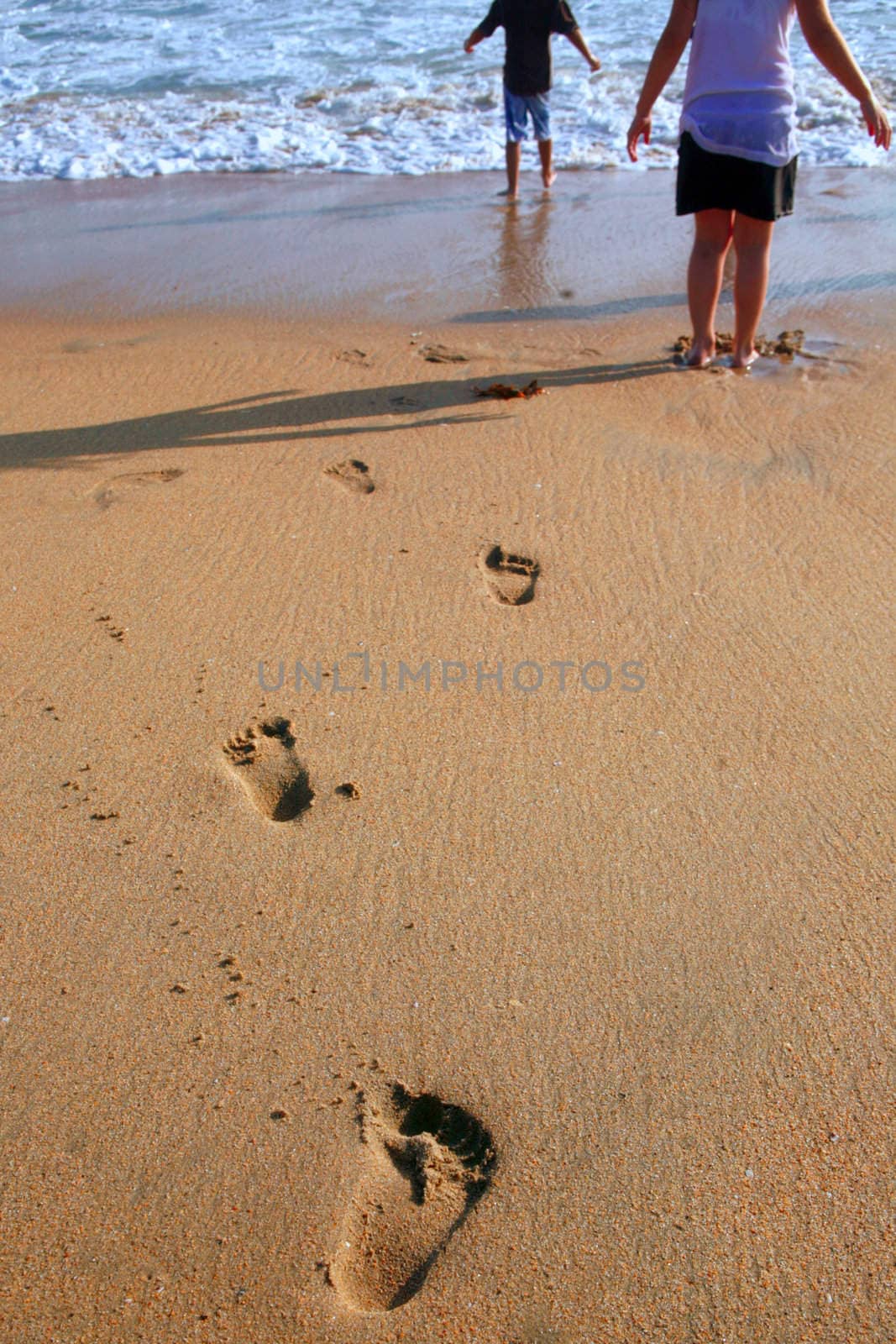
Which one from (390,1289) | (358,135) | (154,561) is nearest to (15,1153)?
(390,1289)

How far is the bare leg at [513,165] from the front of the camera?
6.79 m

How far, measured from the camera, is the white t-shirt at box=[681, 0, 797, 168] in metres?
3.51

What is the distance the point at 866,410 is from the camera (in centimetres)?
385

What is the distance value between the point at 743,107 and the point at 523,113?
371 cm

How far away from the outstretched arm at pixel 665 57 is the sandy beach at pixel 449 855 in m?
0.94

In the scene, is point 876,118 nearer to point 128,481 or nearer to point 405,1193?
point 128,481

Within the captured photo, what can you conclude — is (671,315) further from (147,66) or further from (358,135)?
(147,66)

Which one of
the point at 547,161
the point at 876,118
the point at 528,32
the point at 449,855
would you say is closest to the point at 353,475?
the point at 449,855

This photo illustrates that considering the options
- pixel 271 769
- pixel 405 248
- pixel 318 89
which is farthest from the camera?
pixel 318 89

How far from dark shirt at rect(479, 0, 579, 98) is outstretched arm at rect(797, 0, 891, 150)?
3.68 m

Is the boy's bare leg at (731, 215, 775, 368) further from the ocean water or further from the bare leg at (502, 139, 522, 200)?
the ocean water

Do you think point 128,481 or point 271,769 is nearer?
point 271,769

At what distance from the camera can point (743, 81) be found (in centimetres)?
358

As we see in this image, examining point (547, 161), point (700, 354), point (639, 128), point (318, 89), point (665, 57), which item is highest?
point (665, 57)
